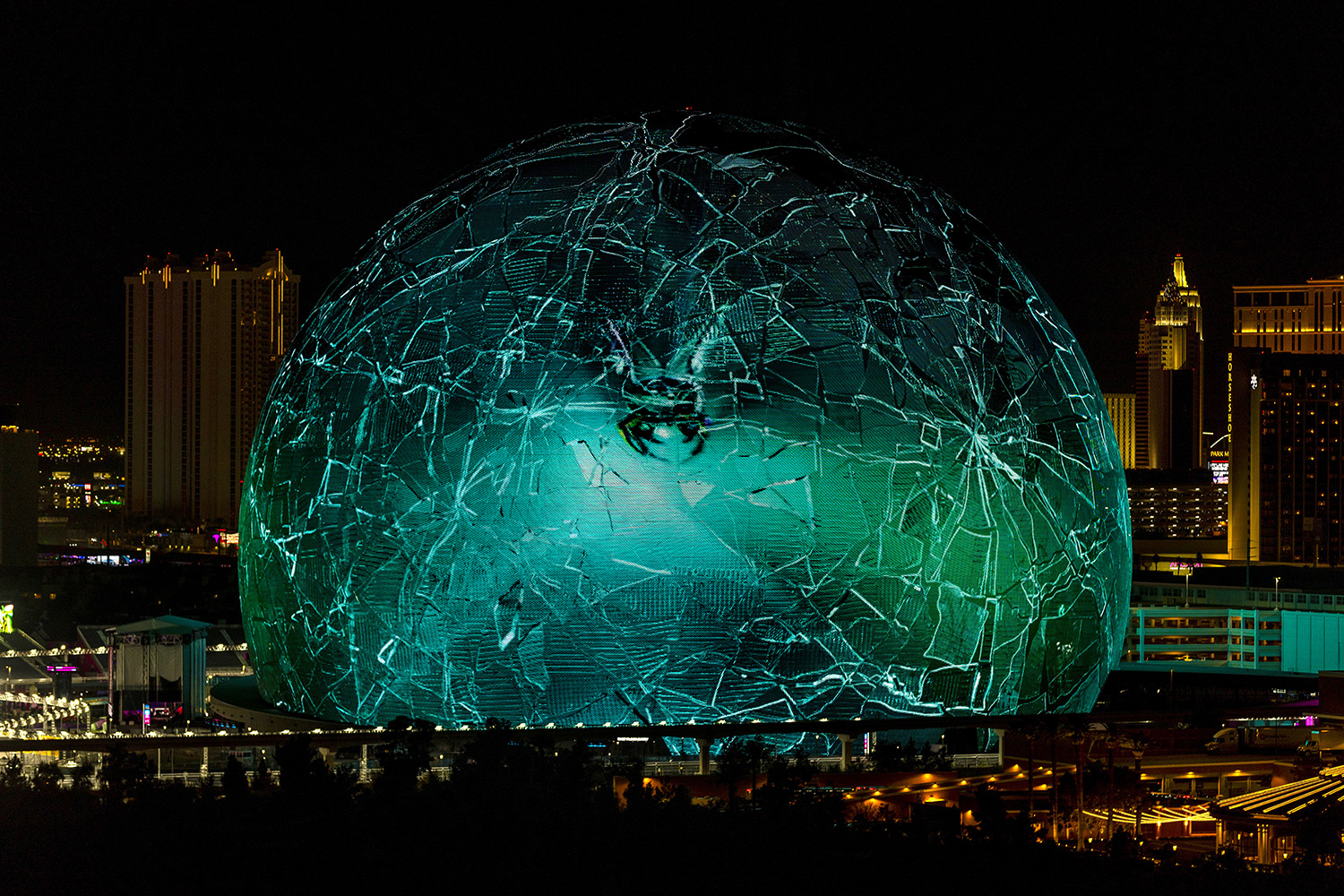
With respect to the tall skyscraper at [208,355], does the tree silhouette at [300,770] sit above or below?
below

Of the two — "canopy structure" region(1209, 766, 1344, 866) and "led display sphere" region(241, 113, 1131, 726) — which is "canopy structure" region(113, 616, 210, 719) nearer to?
"led display sphere" region(241, 113, 1131, 726)

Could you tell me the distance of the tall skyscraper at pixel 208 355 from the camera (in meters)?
138

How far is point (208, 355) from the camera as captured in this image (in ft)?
455

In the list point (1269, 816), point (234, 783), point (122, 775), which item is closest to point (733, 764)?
point (234, 783)

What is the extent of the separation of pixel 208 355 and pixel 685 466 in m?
122

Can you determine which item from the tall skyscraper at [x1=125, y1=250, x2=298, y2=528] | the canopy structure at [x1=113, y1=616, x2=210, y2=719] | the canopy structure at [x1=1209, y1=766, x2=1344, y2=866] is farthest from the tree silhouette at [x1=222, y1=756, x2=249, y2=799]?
the tall skyscraper at [x1=125, y1=250, x2=298, y2=528]

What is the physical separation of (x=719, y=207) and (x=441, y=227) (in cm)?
431

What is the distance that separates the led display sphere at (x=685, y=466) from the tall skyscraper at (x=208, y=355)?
11384 cm

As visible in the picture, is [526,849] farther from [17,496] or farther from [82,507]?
[82,507]

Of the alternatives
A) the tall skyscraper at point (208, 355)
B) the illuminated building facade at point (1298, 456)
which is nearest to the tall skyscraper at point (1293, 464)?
the illuminated building facade at point (1298, 456)

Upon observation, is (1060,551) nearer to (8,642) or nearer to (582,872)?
(582,872)

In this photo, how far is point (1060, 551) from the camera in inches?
984

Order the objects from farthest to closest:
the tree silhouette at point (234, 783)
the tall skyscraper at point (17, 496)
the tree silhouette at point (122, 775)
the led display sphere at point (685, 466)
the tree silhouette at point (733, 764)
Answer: the tall skyscraper at point (17, 496) → the led display sphere at point (685, 466) → the tree silhouette at point (122, 775) → the tree silhouette at point (733, 764) → the tree silhouette at point (234, 783)

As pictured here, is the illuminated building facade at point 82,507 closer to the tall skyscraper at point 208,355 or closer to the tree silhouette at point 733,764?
the tall skyscraper at point 208,355
